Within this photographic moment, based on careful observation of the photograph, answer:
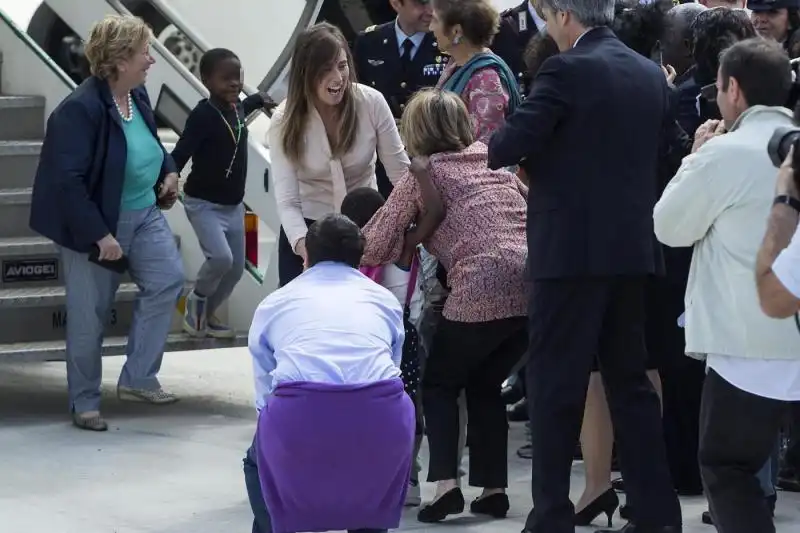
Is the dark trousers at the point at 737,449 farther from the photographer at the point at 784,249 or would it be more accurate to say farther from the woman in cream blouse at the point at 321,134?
the woman in cream blouse at the point at 321,134

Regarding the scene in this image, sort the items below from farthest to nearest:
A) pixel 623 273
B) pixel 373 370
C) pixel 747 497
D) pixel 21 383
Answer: pixel 21 383
pixel 623 273
pixel 373 370
pixel 747 497

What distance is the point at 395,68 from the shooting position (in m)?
7.59

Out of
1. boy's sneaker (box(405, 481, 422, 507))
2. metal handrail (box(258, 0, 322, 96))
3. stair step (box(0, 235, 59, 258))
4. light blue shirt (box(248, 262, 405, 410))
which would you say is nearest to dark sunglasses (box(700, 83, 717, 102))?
light blue shirt (box(248, 262, 405, 410))

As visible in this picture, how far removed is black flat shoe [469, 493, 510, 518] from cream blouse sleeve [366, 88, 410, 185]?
1256 millimetres

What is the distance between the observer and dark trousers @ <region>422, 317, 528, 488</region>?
552 cm

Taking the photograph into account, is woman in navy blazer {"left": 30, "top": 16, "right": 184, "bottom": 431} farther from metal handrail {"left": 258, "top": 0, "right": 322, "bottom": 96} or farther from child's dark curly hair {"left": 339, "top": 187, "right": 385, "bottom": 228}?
metal handrail {"left": 258, "top": 0, "right": 322, "bottom": 96}

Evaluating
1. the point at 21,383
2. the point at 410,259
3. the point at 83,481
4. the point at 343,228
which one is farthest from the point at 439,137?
the point at 21,383

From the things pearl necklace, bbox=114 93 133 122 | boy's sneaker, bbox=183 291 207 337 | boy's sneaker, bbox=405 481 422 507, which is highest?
pearl necklace, bbox=114 93 133 122

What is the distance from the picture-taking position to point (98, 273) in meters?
7.07

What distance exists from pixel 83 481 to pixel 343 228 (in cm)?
194

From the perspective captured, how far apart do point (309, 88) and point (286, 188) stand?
37cm

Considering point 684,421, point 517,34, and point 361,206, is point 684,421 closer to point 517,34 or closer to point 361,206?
point 361,206

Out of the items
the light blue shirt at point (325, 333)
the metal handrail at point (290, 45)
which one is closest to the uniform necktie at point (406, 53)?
the metal handrail at point (290, 45)

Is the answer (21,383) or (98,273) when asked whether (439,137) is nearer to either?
(98,273)
